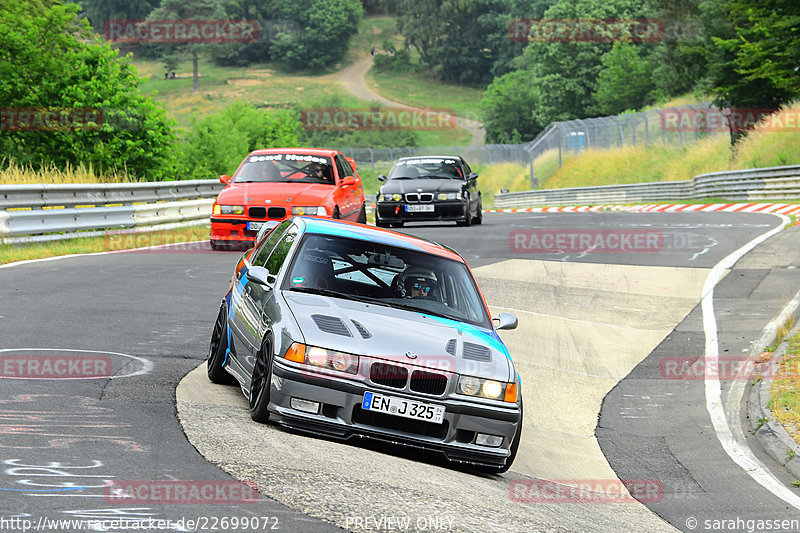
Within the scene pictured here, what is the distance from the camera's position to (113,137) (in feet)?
105

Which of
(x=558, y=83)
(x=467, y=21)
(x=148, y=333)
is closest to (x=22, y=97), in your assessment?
(x=148, y=333)

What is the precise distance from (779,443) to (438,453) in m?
3.38

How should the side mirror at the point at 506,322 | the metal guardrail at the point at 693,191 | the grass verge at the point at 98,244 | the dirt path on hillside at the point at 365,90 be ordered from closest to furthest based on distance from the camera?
1. the side mirror at the point at 506,322
2. the grass verge at the point at 98,244
3. the metal guardrail at the point at 693,191
4. the dirt path on hillside at the point at 365,90

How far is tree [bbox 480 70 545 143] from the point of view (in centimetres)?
11300

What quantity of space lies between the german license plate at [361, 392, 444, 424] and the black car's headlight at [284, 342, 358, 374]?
209 millimetres

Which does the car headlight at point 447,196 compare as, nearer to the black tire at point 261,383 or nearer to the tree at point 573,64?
the black tire at point 261,383

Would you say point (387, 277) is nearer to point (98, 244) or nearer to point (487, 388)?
point (487, 388)

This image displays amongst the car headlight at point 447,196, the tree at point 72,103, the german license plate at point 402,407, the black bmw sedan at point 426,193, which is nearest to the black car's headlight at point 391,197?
the black bmw sedan at point 426,193

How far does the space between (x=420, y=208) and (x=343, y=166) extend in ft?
14.0

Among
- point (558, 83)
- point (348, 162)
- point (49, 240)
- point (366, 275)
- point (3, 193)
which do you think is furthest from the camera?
point (558, 83)

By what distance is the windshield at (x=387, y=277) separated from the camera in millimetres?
7961

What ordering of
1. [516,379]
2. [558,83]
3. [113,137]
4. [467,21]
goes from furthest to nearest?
[467,21] → [558,83] → [113,137] → [516,379]

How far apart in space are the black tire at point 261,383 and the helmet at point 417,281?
4.18ft

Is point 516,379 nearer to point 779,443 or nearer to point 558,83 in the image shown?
point 779,443
